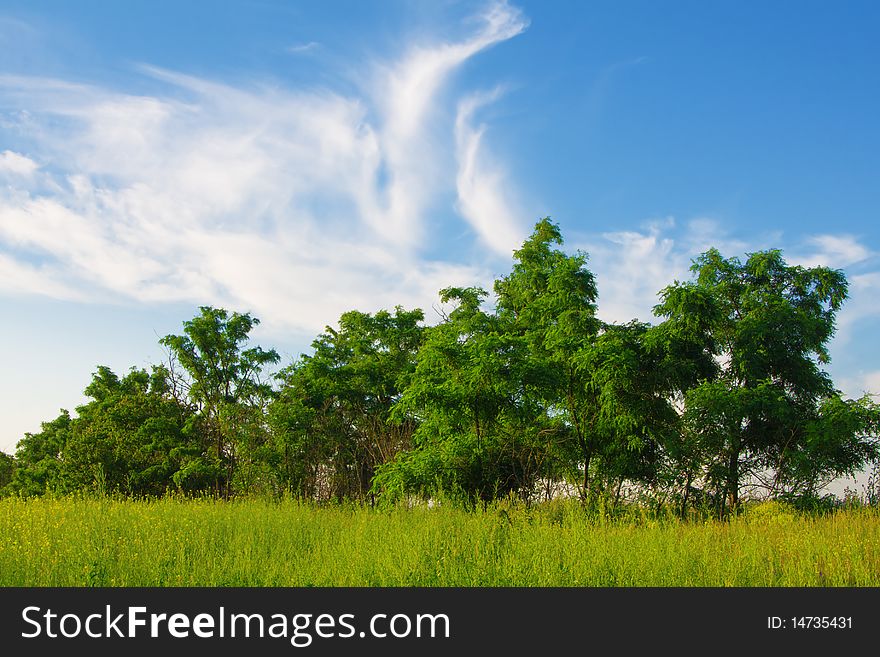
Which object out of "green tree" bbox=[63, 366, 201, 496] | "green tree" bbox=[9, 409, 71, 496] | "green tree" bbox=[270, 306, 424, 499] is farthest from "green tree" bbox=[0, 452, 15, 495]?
"green tree" bbox=[270, 306, 424, 499]

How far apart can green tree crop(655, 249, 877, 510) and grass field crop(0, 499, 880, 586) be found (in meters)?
3.90

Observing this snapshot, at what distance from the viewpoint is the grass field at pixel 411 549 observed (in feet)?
29.1

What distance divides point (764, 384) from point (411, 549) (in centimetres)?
1210

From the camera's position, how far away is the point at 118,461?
27500 mm

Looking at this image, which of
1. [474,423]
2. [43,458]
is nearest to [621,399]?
[474,423]

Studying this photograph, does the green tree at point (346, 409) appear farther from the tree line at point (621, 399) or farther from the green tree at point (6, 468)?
the green tree at point (6, 468)

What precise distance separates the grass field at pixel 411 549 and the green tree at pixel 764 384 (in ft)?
12.8

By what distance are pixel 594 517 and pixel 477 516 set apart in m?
2.78

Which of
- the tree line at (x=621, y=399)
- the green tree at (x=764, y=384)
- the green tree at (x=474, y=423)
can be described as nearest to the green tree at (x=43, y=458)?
the tree line at (x=621, y=399)

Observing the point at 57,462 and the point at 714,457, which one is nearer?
the point at 714,457

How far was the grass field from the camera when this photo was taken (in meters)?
8.86
